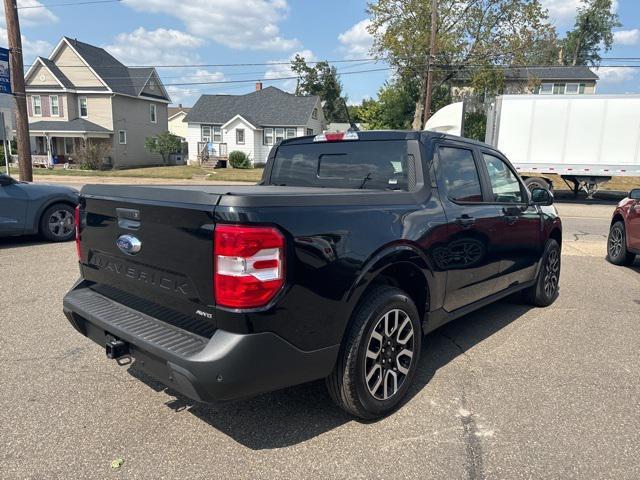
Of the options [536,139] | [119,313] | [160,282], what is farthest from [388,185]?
[536,139]

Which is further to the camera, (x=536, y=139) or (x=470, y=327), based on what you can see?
(x=536, y=139)

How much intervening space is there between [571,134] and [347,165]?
57.6 ft

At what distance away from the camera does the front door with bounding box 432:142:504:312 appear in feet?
12.1

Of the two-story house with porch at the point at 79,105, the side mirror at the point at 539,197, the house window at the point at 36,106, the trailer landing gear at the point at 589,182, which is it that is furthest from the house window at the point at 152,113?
the side mirror at the point at 539,197

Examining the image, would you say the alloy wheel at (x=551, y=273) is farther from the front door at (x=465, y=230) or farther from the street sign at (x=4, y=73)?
the street sign at (x=4, y=73)

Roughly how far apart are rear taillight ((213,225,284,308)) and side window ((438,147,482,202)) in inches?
74.3

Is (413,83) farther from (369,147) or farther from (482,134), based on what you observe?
(369,147)

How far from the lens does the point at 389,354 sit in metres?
3.15

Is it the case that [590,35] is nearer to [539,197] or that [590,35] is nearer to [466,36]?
[466,36]

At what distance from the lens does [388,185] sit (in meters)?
3.71

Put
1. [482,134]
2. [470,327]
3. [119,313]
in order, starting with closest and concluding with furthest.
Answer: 1. [119,313]
2. [470,327]
3. [482,134]

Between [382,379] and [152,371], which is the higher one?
[152,371]

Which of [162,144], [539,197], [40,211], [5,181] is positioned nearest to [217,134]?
[162,144]

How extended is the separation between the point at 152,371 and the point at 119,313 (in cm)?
57
